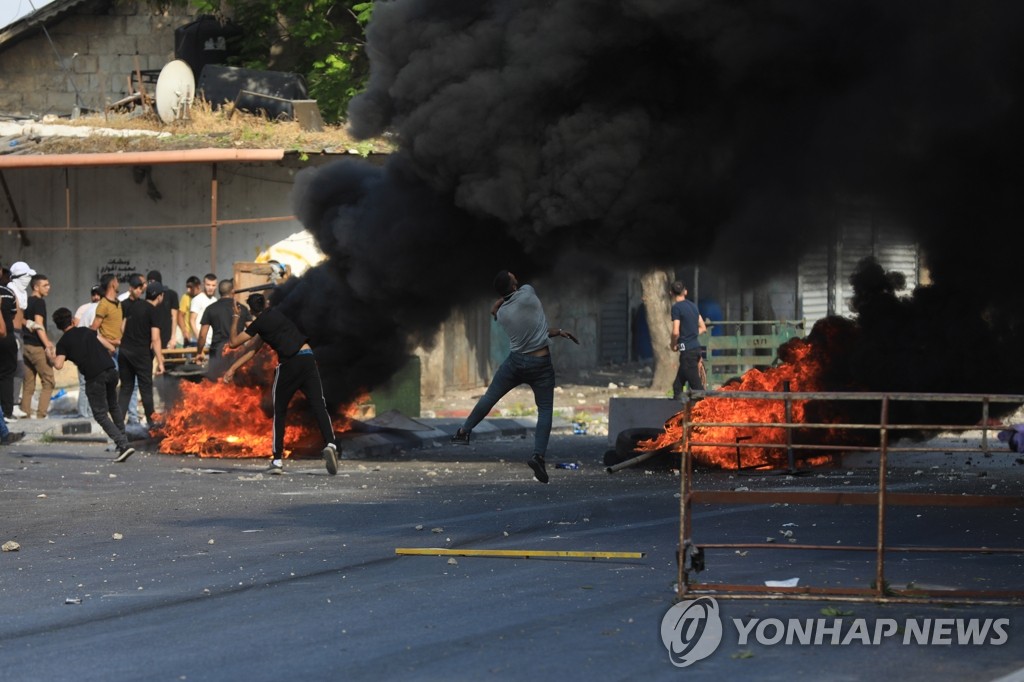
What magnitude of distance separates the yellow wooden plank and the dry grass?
14323 millimetres

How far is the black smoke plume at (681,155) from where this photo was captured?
466 inches

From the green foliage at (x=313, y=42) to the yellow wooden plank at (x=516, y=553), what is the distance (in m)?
18.6

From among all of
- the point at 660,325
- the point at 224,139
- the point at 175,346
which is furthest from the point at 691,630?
the point at 224,139

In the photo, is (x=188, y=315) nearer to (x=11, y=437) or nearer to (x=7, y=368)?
(x=7, y=368)

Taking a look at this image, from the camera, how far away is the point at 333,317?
14867mm

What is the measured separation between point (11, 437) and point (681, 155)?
351 inches

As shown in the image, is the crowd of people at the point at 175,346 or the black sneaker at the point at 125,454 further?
the black sneaker at the point at 125,454

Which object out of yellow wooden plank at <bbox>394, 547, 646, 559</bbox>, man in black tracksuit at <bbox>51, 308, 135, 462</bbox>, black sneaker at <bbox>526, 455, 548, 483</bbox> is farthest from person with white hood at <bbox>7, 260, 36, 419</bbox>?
yellow wooden plank at <bbox>394, 547, 646, 559</bbox>

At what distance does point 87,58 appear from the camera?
97.2 feet

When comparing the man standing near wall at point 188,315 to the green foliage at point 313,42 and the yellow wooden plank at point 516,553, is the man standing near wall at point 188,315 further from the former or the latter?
the yellow wooden plank at point 516,553

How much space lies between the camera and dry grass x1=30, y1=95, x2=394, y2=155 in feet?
73.5

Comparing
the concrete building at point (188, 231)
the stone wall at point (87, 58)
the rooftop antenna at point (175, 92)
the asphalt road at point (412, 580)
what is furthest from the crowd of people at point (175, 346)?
the stone wall at point (87, 58)

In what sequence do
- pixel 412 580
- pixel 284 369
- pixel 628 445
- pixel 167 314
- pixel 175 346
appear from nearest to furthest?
pixel 412 580, pixel 284 369, pixel 628 445, pixel 167 314, pixel 175 346

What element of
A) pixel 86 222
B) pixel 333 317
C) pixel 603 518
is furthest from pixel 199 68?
pixel 603 518
